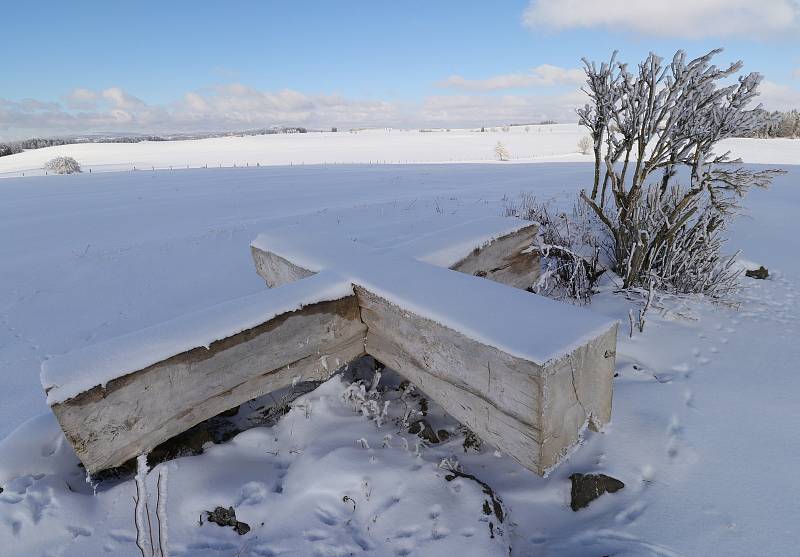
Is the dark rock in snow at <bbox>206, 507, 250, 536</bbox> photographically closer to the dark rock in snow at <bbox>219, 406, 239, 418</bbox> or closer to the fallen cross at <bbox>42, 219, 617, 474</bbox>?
the fallen cross at <bbox>42, 219, 617, 474</bbox>

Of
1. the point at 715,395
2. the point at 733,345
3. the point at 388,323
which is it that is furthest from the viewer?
the point at 733,345

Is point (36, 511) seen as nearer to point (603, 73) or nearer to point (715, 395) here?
point (715, 395)

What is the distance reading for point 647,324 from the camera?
9.66 feet

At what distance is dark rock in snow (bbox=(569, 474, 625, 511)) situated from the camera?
1.58 metres

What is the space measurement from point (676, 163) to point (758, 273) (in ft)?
5.00

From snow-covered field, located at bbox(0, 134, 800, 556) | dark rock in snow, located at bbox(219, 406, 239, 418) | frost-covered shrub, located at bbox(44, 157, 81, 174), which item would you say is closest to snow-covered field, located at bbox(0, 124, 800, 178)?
frost-covered shrub, located at bbox(44, 157, 81, 174)

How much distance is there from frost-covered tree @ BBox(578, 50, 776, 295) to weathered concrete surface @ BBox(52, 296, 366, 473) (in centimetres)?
270

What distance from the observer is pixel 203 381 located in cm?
161

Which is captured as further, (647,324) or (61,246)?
(61,246)

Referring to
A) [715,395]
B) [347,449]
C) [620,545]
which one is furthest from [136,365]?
[715,395]

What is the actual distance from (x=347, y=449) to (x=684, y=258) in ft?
10.7

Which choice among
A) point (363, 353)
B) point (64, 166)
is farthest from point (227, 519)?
point (64, 166)

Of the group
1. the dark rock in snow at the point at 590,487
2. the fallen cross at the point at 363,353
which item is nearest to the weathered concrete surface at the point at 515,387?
the fallen cross at the point at 363,353

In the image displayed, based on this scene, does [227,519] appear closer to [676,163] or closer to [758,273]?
[676,163]
